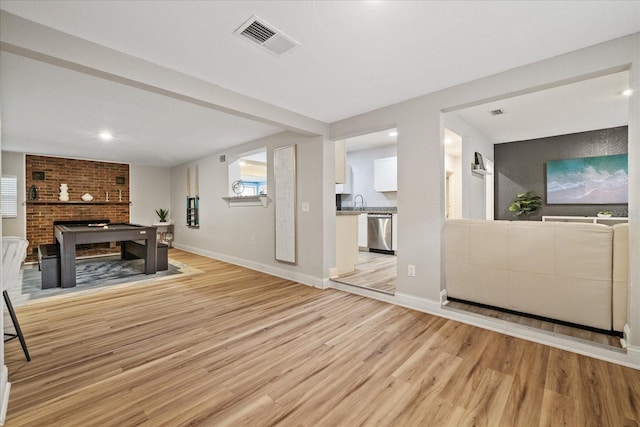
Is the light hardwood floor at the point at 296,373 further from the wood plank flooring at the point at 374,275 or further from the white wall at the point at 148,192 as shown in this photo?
the white wall at the point at 148,192

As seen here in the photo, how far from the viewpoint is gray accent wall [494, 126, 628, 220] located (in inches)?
181

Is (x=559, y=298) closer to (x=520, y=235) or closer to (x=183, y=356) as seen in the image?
(x=520, y=235)

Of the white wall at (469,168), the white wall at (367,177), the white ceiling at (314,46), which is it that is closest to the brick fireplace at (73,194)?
the white ceiling at (314,46)

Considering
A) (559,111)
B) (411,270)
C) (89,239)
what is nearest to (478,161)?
(559,111)

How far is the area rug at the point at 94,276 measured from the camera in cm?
369

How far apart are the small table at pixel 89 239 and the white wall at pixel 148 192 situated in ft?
11.0

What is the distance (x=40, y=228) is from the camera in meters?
6.32

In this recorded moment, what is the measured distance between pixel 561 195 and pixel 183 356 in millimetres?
6273

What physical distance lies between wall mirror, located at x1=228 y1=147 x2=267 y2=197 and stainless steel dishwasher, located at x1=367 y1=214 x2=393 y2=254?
8.38 feet

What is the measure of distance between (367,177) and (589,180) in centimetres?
410

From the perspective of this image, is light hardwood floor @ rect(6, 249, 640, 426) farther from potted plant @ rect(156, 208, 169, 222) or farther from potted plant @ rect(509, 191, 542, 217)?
potted plant @ rect(156, 208, 169, 222)

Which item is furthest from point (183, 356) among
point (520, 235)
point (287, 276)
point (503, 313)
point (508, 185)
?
point (508, 185)

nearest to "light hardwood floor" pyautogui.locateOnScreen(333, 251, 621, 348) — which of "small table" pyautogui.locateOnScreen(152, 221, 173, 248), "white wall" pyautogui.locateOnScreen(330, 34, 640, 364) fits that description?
"white wall" pyautogui.locateOnScreen(330, 34, 640, 364)

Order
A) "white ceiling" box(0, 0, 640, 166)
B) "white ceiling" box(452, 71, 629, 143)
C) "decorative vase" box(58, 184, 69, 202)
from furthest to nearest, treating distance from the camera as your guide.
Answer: "decorative vase" box(58, 184, 69, 202) → "white ceiling" box(452, 71, 629, 143) → "white ceiling" box(0, 0, 640, 166)
